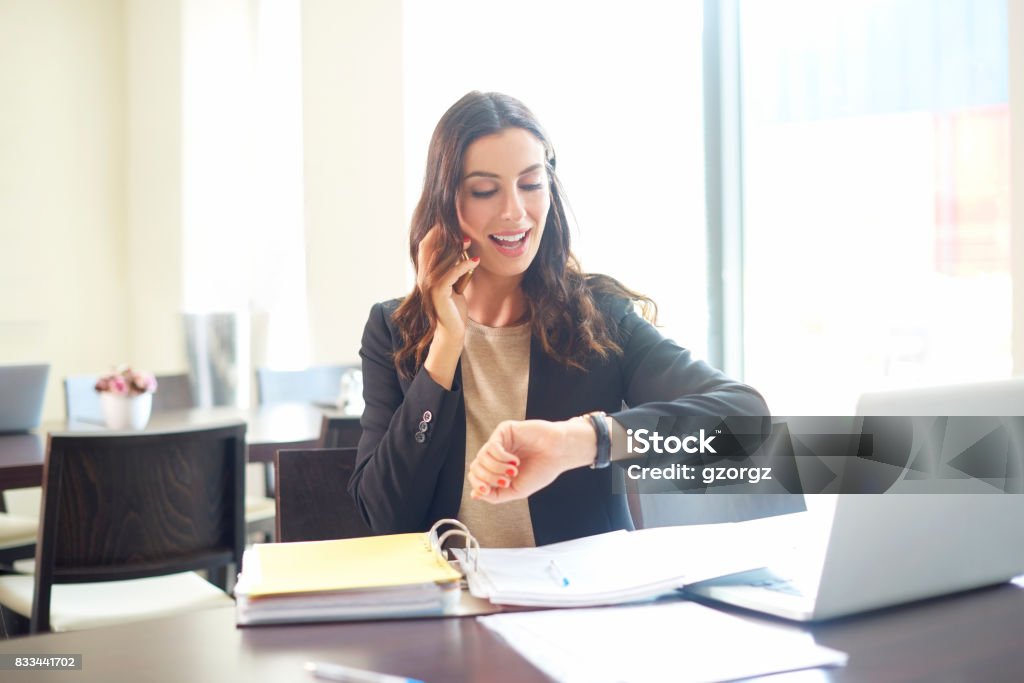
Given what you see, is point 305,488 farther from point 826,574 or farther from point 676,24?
point 676,24

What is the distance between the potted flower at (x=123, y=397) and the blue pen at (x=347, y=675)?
223 cm

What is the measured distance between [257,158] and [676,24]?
7.70 feet

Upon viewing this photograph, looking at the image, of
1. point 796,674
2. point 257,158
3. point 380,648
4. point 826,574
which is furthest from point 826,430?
A: point 257,158

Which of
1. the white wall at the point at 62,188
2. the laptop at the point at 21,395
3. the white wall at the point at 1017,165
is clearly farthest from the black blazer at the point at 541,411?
the white wall at the point at 62,188

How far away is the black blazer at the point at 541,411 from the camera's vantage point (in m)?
1.58

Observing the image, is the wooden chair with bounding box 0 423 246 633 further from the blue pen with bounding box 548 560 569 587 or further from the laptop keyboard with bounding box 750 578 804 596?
the laptop keyboard with bounding box 750 578 804 596

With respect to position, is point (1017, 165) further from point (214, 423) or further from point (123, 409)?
point (123, 409)

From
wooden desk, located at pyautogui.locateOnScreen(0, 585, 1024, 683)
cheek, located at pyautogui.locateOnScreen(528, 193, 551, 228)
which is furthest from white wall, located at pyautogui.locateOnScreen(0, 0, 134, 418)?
wooden desk, located at pyautogui.locateOnScreen(0, 585, 1024, 683)

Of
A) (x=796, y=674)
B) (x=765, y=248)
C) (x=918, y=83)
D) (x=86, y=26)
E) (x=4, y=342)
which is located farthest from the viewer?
(x=86, y=26)

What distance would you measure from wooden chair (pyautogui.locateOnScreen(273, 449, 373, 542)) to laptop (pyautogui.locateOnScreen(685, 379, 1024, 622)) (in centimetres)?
68

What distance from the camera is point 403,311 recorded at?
1.77m

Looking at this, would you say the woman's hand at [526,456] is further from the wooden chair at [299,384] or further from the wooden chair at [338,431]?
the wooden chair at [299,384]

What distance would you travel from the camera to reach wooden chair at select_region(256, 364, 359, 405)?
3771 millimetres

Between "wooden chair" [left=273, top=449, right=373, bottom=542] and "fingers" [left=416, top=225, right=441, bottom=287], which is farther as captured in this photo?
"fingers" [left=416, top=225, right=441, bottom=287]
